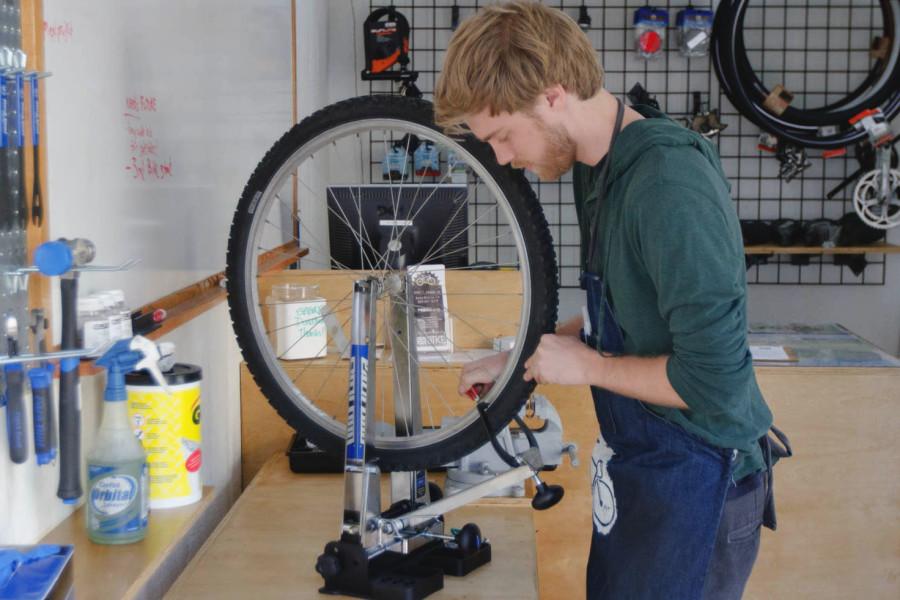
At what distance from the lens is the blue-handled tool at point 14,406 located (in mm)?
1109

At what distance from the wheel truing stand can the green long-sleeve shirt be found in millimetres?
255

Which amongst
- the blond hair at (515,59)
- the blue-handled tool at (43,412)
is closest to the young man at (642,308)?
the blond hair at (515,59)

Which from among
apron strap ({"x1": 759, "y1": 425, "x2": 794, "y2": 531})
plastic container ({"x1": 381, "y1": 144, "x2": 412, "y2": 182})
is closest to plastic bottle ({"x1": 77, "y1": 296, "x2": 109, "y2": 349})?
apron strap ({"x1": 759, "y1": 425, "x2": 794, "y2": 531})

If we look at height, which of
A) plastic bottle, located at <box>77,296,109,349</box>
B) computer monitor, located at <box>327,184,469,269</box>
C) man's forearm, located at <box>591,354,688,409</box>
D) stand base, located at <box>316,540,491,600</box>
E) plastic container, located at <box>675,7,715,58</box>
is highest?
plastic container, located at <box>675,7,715,58</box>

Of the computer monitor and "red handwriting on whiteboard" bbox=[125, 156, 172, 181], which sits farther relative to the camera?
the computer monitor

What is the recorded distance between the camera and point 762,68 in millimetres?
4223

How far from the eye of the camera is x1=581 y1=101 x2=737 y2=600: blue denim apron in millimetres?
1349

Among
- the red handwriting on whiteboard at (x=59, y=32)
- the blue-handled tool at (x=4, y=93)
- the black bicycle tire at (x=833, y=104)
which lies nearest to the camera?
the blue-handled tool at (x=4, y=93)

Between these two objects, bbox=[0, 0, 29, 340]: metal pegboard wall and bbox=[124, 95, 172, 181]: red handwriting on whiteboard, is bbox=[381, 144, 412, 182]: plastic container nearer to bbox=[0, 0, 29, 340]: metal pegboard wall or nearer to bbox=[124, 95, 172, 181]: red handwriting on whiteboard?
bbox=[124, 95, 172, 181]: red handwriting on whiteboard

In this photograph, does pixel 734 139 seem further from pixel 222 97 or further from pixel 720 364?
pixel 720 364

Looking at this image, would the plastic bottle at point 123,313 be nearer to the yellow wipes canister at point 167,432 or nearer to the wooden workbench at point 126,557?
the yellow wipes canister at point 167,432

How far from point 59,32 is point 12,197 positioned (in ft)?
0.82

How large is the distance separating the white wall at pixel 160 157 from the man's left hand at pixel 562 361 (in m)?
0.63

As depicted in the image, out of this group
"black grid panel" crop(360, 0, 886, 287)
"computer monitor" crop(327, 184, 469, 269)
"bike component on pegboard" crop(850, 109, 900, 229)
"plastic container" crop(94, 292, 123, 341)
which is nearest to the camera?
"plastic container" crop(94, 292, 123, 341)
